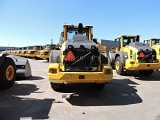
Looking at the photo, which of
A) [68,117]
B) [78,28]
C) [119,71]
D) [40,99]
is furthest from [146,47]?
[68,117]

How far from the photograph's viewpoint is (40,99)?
23.4 ft

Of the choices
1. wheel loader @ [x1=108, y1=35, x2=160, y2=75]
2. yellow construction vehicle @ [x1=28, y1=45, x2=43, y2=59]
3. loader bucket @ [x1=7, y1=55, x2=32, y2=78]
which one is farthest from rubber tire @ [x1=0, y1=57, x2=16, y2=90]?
yellow construction vehicle @ [x1=28, y1=45, x2=43, y2=59]

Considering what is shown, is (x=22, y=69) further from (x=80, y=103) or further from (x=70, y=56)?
(x=80, y=103)

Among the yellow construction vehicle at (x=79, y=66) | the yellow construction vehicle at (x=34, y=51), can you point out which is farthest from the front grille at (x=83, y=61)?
the yellow construction vehicle at (x=34, y=51)

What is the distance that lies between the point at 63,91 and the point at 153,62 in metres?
5.34

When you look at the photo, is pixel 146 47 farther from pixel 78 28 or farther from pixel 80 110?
pixel 80 110

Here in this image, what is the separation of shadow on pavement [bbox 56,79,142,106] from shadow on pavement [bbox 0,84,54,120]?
0.87 m

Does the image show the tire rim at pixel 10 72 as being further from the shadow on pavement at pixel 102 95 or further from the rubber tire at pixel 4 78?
the shadow on pavement at pixel 102 95

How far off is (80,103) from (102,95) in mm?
1195

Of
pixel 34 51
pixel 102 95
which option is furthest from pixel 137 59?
pixel 34 51

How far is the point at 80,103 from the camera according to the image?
6.79 m

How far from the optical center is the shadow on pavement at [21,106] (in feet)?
18.3

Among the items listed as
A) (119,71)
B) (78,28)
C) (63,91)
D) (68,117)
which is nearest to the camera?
(68,117)

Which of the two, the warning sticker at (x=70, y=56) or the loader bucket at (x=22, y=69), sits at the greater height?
the warning sticker at (x=70, y=56)
